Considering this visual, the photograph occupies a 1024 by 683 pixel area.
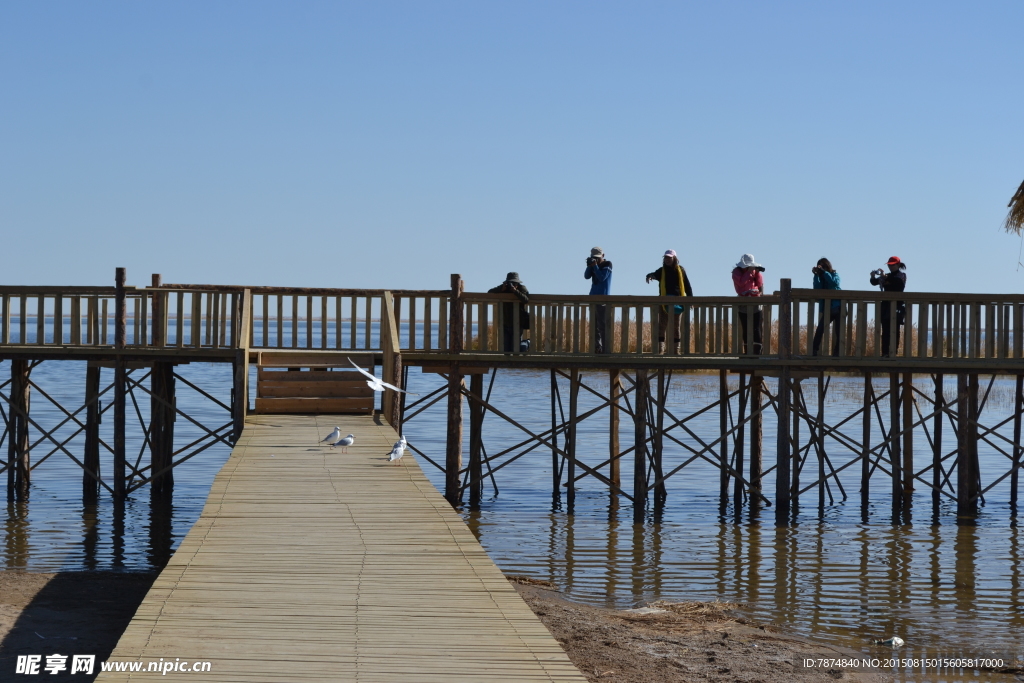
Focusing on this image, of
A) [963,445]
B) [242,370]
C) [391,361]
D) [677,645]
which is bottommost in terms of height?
[677,645]

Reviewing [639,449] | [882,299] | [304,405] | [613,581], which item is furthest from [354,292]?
[882,299]

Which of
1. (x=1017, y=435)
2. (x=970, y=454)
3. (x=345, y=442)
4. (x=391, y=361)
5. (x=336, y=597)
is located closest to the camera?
(x=336, y=597)

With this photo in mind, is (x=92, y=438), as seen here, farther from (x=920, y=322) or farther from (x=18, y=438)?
(x=920, y=322)

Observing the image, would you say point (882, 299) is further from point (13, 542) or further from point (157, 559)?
point (13, 542)

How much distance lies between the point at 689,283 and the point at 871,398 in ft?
15.2

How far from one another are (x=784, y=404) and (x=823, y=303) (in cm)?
152

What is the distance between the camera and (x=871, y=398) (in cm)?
2052

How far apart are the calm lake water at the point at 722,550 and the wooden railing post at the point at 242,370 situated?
1823 millimetres

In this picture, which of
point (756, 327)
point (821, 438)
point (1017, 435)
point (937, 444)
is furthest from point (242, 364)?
point (1017, 435)

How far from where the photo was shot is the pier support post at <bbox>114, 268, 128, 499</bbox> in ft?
56.2

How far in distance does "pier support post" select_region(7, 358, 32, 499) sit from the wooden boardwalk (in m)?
9.52

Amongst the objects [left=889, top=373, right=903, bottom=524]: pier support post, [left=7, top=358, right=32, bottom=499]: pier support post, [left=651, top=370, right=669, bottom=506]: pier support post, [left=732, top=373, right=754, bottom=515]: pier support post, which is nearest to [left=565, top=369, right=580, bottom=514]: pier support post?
[left=651, top=370, right=669, bottom=506]: pier support post

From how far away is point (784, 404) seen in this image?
17.0m

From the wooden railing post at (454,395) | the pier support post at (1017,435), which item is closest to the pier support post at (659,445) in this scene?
the wooden railing post at (454,395)
